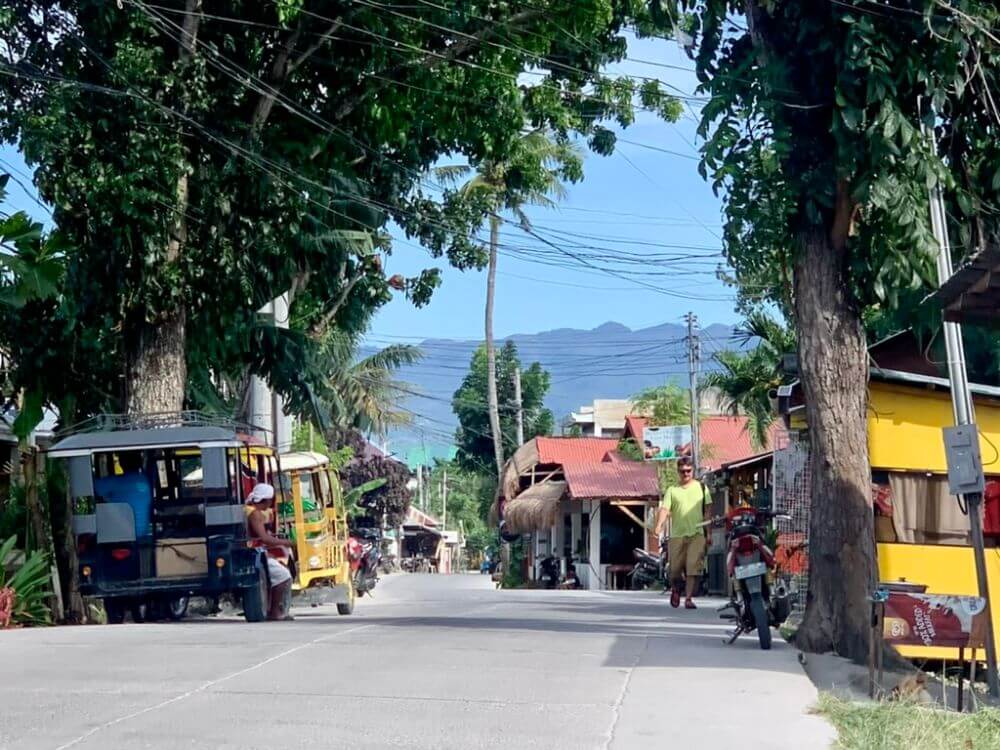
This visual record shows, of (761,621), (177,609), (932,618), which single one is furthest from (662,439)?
(932,618)

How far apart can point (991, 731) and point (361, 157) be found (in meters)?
17.0

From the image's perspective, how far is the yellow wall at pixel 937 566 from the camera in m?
16.8

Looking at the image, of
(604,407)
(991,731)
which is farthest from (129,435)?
(604,407)

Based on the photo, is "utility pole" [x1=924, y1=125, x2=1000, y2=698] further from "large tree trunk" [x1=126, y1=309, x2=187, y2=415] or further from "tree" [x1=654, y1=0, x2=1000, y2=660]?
"large tree trunk" [x1=126, y1=309, x2=187, y2=415]

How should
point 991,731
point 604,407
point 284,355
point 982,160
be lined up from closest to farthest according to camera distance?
point 991,731, point 982,160, point 284,355, point 604,407

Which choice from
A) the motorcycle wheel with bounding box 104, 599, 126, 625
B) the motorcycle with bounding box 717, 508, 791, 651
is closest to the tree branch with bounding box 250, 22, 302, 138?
the motorcycle wheel with bounding box 104, 599, 126, 625

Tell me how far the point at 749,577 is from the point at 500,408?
53.6m

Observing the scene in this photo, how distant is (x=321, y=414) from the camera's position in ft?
81.8

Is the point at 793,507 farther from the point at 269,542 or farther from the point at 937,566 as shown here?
the point at 269,542

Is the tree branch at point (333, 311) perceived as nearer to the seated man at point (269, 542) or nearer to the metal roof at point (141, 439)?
the seated man at point (269, 542)

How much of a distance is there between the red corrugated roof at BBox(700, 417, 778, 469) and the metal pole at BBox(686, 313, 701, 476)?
7.81 ft

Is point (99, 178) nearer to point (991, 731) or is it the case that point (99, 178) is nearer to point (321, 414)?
point (321, 414)

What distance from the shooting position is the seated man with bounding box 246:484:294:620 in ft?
60.1

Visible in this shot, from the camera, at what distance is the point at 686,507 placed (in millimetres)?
20094
